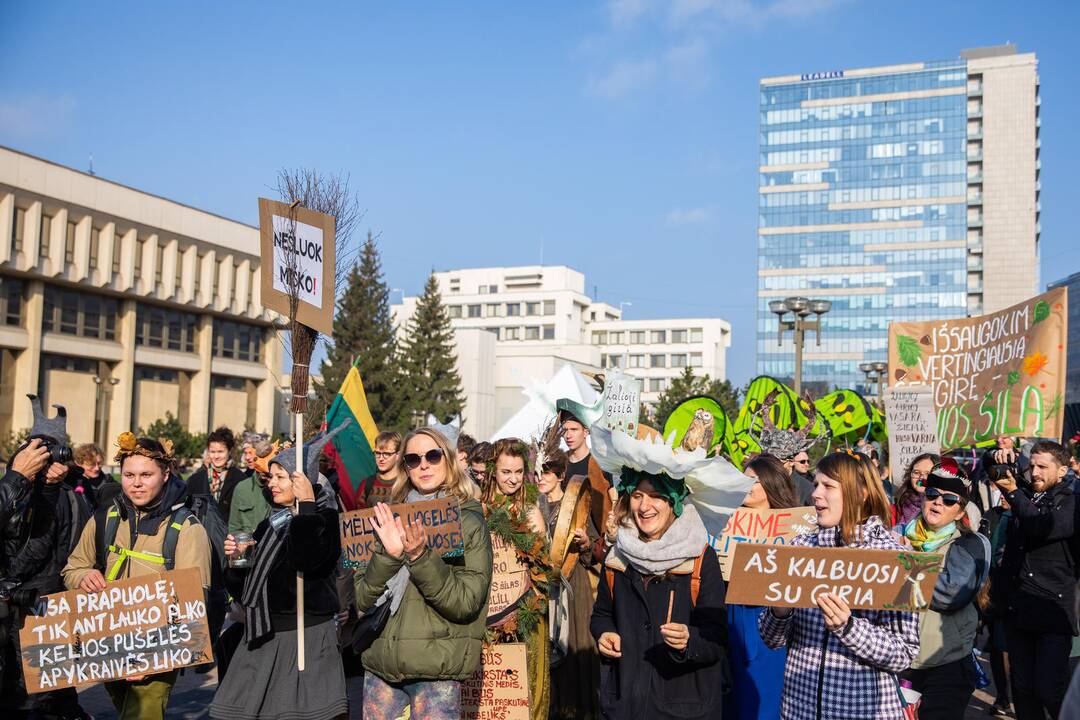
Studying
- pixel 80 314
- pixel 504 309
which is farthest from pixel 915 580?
pixel 504 309

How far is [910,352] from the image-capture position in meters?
11.9

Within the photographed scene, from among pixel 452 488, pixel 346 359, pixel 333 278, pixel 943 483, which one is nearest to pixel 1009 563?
pixel 943 483

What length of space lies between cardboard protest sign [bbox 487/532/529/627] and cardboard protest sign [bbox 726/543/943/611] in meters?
2.58

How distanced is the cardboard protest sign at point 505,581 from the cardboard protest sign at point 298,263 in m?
1.76

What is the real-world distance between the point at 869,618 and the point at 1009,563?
3.40 metres

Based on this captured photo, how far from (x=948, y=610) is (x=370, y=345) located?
70.8 m

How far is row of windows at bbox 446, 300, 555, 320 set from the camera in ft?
427

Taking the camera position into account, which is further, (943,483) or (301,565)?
(943,483)

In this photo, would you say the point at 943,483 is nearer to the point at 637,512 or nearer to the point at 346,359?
the point at 637,512

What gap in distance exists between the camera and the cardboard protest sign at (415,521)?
4.71 meters

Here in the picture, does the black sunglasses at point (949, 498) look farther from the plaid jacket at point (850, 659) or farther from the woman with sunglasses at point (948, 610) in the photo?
the plaid jacket at point (850, 659)

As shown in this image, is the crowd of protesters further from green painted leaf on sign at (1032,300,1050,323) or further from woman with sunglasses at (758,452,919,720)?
green painted leaf on sign at (1032,300,1050,323)

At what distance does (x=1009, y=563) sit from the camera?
720 centimetres

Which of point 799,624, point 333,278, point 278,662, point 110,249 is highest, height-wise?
point 110,249
